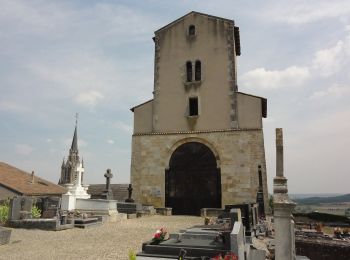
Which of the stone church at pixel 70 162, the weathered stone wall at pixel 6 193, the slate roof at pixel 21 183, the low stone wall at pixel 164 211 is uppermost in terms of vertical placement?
the stone church at pixel 70 162

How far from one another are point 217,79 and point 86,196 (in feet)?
34.9

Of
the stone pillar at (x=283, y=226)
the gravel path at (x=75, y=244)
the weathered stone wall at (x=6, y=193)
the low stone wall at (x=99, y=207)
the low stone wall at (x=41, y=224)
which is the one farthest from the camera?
the weathered stone wall at (x=6, y=193)

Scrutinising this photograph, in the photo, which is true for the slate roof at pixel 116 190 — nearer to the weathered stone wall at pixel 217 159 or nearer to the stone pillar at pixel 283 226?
the weathered stone wall at pixel 217 159

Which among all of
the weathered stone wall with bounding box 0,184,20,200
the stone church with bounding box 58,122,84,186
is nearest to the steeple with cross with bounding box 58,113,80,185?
the stone church with bounding box 58,122,84,186

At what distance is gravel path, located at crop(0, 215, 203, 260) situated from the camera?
767cm

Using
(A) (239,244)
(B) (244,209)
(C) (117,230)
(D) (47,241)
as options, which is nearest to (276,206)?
(A) (239,244)

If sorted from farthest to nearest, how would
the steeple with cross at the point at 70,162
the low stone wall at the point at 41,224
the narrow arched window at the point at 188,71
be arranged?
the steeple with cross at the point at 70,162, the narrow arched window at the point at 188,71, the low stone wall at the point at 41,224

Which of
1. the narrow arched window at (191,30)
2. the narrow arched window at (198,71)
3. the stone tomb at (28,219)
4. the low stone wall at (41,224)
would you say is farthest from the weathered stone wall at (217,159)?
the low stone wall at (41,224)

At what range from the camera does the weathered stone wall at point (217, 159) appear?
18.1 metres

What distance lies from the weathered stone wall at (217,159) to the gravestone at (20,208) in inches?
286

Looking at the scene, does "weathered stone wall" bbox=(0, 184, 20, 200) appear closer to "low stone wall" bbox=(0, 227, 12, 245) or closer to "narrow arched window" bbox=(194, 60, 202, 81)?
"narrow arched window" bbox=(194, 60, 202, 81)

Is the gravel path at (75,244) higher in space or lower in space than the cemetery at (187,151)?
lower

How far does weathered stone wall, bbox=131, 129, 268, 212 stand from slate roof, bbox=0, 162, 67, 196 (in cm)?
1440

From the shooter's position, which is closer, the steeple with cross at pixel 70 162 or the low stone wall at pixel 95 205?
the low stone wall at pixel 95 205
